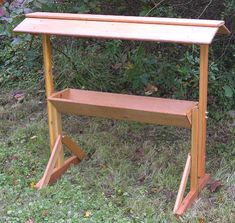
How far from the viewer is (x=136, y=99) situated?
399 cm

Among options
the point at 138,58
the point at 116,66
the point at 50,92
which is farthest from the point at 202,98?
the point at 116,66

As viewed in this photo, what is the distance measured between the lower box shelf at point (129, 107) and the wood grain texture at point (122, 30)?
56 cm

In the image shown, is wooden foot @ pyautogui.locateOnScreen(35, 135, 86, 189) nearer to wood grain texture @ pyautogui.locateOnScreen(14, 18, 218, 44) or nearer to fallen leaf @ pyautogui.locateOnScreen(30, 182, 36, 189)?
fallen leaf @ pyautogui.locateOnScreen(30, 182, 36, 189)

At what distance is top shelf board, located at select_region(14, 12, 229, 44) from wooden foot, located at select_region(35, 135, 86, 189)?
3.10 ft

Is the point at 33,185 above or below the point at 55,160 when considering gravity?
below

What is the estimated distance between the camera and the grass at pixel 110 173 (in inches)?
143

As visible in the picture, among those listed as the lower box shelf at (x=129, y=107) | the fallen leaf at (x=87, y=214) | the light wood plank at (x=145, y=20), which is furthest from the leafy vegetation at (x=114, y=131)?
the light wood plank at (x=145, y=20)

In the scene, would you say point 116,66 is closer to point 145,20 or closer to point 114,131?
point 114,131

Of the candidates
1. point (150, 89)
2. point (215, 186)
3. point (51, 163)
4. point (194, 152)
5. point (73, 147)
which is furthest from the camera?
point (150, 89)

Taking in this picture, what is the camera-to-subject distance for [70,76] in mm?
5906

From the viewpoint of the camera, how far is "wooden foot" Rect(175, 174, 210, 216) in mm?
3607

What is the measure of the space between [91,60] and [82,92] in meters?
1.72

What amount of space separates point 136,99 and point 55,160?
830 mm

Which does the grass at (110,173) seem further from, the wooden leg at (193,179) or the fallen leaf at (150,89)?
the fallen leaf at (150,89)
